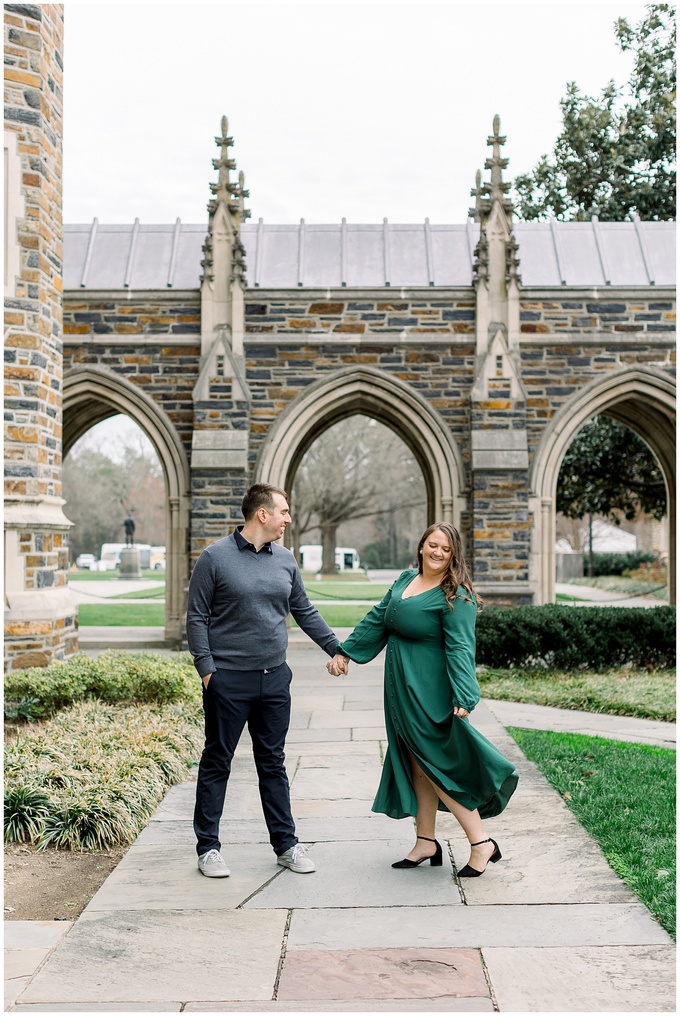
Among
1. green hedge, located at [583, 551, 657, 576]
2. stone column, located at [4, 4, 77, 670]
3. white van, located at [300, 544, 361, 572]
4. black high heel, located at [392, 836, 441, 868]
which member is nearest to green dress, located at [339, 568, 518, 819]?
black high heel, located at [392, 836, 441, 868]

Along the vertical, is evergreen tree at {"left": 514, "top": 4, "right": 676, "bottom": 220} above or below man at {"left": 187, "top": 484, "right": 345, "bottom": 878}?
above

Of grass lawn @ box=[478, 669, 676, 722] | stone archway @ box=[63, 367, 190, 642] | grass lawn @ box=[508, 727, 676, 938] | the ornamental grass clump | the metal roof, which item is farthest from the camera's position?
the metal roof

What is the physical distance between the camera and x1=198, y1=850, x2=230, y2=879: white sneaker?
4.25 metres

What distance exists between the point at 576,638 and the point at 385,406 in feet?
13.8

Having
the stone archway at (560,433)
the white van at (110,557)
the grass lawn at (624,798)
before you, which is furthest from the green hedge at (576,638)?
the white van at (110,557)

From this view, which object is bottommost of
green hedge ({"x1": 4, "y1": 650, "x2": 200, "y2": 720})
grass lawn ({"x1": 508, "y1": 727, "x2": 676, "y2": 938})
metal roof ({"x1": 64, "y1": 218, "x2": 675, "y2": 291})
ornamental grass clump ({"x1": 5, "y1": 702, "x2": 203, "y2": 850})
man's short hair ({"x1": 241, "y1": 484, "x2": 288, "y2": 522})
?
grass lawn ({"x1": 508, "y1": 727, "x2": 676, "y2": 938})

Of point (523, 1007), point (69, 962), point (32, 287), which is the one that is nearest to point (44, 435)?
point (32, 287)

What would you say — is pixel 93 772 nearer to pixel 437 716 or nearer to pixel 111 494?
pixel 437 716

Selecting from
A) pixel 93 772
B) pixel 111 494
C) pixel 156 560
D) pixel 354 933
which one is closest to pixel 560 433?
pixel 93 772

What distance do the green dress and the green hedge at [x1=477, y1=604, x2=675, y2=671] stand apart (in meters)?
6.14

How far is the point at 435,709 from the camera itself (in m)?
4.33

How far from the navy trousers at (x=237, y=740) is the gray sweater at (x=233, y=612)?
0.07 metres

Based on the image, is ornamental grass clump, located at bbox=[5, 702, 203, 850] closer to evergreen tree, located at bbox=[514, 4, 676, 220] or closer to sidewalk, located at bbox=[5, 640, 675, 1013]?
sidewalk, located at bbox=[5, 640, 675, 1013]

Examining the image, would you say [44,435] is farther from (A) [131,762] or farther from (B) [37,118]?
(A) [131,762]
